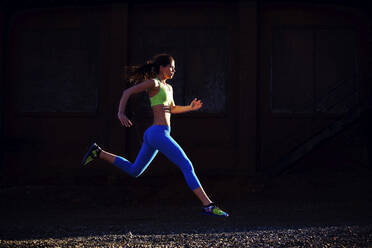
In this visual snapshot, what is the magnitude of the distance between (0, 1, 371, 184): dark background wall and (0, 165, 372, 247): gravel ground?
0.68 m

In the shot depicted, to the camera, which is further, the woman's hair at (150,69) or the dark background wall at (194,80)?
the dark background wall at (194,80)

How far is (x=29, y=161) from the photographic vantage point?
11641mm

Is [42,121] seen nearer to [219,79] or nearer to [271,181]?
[219,79]

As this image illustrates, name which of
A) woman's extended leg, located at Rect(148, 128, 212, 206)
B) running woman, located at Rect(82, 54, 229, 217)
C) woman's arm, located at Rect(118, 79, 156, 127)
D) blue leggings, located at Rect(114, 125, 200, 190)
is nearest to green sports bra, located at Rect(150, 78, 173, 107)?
running woman, located at Rect(82, 54, 229, 217)

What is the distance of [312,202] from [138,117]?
4.60m

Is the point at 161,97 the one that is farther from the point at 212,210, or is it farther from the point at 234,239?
the point at 234,239

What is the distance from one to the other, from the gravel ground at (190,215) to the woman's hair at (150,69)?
213 cm

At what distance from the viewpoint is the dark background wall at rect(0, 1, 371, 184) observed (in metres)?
11.3

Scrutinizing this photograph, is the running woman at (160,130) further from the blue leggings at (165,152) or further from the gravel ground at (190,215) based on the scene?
the gravel ground at (190,215)

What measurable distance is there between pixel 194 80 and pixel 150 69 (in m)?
5.98

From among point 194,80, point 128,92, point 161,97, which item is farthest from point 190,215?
point 128,92

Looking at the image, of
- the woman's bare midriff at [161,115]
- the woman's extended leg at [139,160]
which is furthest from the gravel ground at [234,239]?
the woman's bare midriff at [161,115]

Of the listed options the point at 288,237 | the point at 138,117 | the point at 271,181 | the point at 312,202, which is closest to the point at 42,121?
the point at 138,117

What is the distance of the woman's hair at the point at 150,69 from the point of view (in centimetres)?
549
